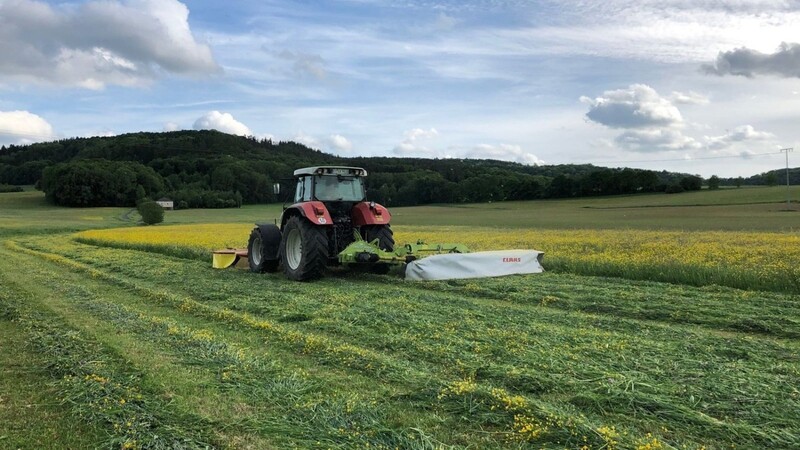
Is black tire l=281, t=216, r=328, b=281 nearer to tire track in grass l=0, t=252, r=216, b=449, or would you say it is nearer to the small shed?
tire track in grass l=0, t=252, r=216, b=449

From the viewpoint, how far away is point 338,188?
41.4 feet

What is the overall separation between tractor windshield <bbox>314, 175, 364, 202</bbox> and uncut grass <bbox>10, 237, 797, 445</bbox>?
4.67 meters

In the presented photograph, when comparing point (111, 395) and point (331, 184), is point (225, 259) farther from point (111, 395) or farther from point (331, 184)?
point (111, 395)

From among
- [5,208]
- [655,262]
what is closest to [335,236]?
[655,262]

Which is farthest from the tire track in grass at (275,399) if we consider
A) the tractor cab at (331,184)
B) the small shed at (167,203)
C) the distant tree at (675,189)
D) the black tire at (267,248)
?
the distant tree at (675,189)

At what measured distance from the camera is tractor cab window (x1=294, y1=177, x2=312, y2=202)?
12484mm

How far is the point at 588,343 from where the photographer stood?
19.4 ft

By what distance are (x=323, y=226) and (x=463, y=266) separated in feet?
9.57

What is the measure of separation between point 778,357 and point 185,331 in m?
6.26

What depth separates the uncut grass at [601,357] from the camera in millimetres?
4059

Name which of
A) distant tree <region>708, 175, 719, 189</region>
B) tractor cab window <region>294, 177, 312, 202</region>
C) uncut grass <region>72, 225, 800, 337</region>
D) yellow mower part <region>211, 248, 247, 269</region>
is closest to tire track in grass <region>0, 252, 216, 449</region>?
uncut grass <region>72, 225, 800, 337</region>

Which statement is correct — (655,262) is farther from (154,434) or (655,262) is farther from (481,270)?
(154,434)

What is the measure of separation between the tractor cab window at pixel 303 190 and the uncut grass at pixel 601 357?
478 centimetres

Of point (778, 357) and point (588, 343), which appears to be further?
point (588, 343)
